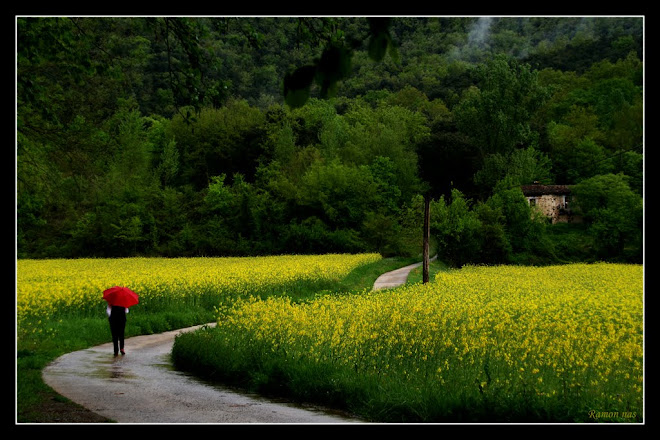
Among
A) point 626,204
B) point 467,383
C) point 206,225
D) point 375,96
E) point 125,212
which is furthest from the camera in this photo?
point 375,96

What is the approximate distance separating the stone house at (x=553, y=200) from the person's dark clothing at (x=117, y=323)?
36.5m

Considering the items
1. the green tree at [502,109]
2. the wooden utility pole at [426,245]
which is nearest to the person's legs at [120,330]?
the wooden utility pole at [426,245]

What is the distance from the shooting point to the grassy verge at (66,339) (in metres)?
8.01

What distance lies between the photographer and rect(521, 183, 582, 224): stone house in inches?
1783

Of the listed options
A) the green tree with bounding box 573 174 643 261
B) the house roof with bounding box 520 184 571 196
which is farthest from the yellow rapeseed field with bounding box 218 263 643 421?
the house roof with bounding box 520 184 571 196

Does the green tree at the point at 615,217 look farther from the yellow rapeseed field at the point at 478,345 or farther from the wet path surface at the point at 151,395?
the wet path surface at the point at 151,395

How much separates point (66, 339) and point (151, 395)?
6.31m

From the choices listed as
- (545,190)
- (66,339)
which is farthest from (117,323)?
(545,190)

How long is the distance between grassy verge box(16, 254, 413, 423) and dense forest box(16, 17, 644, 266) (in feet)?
10.0

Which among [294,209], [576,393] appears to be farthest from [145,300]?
[294,209]

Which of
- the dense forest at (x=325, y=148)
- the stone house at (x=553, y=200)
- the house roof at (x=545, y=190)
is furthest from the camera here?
the house roof at (x=545, y=190)

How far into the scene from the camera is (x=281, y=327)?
38.7 ft
